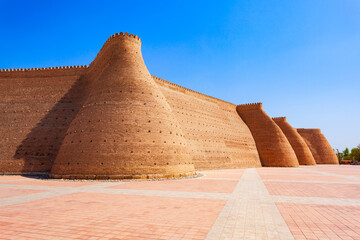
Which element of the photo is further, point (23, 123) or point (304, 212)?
point (23, 123)

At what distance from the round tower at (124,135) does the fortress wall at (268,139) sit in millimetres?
23278

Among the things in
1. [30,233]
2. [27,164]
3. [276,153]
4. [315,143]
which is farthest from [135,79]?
[315,143]

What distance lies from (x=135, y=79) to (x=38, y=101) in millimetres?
10961

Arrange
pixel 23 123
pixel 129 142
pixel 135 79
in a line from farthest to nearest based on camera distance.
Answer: pixel 23 123
pixel 135 79
pixel 129 142

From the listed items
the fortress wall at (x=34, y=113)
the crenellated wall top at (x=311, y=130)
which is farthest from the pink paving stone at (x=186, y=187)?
the crenellated wall top at (x=311, y=130)

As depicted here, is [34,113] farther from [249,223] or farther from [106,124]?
[249,223]

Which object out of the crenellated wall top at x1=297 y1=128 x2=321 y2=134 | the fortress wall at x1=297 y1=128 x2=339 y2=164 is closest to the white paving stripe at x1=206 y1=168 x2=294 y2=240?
the fortress wall at x1=297 y1=128 x2=339 y2=164

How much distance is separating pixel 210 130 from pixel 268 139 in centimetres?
1238

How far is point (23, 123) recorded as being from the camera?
794 inches

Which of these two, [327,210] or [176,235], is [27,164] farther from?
[327,210]

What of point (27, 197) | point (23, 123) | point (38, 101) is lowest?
point (27, 197)

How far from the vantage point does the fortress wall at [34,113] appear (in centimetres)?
1794

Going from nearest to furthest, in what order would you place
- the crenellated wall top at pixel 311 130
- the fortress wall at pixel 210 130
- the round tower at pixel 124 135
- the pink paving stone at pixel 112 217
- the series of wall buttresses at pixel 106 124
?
1. the pink paving stone at pixel 112 217
2. the round tower at pixel 124 135
3. the series of wall buttresses at pixel 106 124
4. the fortress wall at pixel 210 130
5. the crenellated wall top at pixel 311 130

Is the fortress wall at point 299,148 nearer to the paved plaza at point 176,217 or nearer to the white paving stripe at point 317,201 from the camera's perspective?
the white paving stripe at point 317,201
